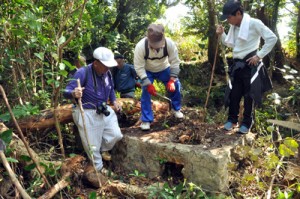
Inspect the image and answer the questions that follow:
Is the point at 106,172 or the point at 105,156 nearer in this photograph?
the point at 106,172

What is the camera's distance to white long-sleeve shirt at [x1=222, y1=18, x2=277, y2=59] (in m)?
4.26

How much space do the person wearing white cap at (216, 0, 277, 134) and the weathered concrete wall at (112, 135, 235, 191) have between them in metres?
0.70

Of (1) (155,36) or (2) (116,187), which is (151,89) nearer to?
(1) (155,36)

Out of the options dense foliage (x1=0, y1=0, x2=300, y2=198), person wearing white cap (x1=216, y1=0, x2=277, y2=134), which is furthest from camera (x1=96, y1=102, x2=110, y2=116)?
person wearing white cap (x1=216, y1=0, x2=277, y2=134)

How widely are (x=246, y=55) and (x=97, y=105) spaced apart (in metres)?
2.07

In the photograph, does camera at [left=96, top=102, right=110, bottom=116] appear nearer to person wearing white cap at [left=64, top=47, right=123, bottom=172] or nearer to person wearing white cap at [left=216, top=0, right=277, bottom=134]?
person wearing white cap at [left=64, top=47, right=123, bottom=172]

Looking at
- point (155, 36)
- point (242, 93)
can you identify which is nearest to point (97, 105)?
point (155, 36)

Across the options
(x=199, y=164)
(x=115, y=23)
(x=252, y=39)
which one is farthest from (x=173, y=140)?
(x=115, y=23)

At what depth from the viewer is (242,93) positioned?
4.72 m

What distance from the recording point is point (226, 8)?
14.1 feet

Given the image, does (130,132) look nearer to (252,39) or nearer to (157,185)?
(157,185)

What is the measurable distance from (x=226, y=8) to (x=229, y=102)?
1288 millimetres

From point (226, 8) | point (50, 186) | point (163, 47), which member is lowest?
point (50, 186)

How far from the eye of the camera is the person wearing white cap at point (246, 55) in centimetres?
429
